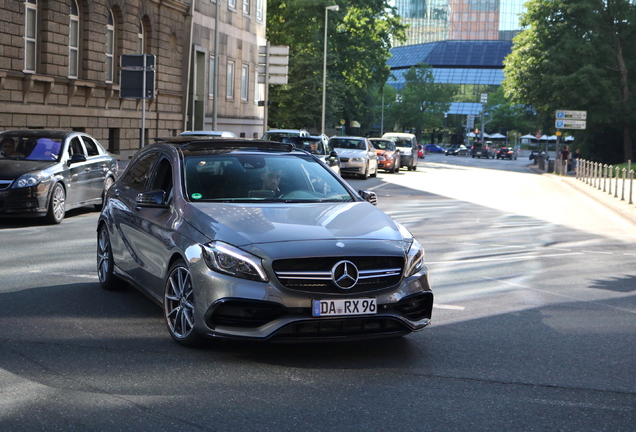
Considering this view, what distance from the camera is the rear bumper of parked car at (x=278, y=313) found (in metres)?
5.93

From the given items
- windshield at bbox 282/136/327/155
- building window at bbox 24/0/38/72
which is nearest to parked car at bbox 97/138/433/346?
windshield at bbox 282/136/327/155

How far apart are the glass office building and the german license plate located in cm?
12748

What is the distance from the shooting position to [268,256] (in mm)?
5957

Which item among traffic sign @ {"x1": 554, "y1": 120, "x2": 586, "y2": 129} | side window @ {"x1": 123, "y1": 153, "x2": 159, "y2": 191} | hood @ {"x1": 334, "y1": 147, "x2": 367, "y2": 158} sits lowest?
hood @ {"x1": 334, "y1": 147, "x2": 367, "y2": 158}

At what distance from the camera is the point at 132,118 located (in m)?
36.8

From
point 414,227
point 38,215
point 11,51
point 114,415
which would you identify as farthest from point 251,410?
point 11,51

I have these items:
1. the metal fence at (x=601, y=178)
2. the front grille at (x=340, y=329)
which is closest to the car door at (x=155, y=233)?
the front grille at (x=340, y=329)

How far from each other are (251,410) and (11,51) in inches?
955

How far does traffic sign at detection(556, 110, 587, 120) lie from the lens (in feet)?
167

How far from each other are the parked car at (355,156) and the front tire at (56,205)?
20049mm

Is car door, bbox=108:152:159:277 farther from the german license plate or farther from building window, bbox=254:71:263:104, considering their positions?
building window, bbox=254:71:263:104

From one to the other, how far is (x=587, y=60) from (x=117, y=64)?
29264 mm

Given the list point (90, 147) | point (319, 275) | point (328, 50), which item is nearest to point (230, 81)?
point (328, 50)

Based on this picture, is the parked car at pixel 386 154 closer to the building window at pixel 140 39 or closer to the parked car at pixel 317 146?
the building window at pixel 140 39
